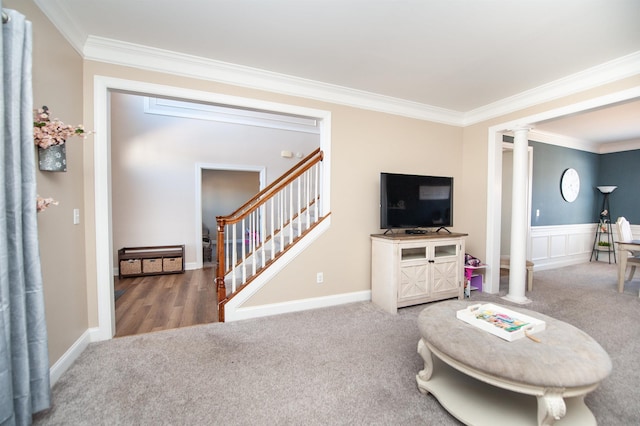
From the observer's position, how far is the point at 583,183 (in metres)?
5.56

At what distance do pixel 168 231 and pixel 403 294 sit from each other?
428 centimetres

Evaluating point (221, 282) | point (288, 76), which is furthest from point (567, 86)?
point (221, 282)

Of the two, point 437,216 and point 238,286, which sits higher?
point 437,216

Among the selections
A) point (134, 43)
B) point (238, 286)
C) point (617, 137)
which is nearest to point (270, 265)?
point (238, 286)

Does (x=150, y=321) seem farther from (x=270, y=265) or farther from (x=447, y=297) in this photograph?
(x=447, y=297)

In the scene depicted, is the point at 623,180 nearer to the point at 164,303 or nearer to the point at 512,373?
the point at 512,373

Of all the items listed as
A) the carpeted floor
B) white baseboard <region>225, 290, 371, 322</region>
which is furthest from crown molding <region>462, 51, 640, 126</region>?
white baseboard <region>225, 290, 371, 322</region>

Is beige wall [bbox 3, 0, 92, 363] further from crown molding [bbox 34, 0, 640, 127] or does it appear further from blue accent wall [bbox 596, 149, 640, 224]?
blue accent wall [bbox 596, 149, 640, 224]

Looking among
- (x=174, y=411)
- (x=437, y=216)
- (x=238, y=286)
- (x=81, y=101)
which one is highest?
(x=81, y=101)

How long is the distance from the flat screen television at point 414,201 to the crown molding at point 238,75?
958mm

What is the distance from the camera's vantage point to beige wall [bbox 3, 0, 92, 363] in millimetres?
1669

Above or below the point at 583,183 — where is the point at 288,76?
above

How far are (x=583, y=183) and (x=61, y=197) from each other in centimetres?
832

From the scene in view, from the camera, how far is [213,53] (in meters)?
2.41
